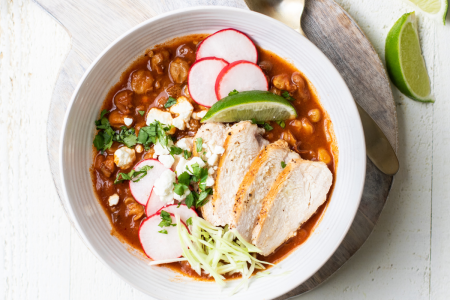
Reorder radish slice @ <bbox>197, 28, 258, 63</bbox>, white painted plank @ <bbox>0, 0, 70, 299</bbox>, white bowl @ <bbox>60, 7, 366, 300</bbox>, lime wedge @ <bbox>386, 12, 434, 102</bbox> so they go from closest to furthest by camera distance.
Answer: white bowl @ <bbox>60, 7, 366, 300</bbox> < radish slice @ <bbox>197, 28, 258, 63</bbox> < lime wedge @ <bbox>386, 12, 434, 102</bbox> < white painted plank @ <bbox>0, 0, 70, 299</bbox>

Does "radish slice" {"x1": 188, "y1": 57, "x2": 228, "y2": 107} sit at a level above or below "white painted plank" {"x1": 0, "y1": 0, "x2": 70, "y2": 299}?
above

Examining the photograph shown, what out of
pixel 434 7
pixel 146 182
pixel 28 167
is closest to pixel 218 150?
pixel 146 182

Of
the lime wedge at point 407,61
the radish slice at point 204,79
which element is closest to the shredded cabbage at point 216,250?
the radish slice at point 204,79

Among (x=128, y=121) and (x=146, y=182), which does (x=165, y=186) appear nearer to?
(x=146, y=182)

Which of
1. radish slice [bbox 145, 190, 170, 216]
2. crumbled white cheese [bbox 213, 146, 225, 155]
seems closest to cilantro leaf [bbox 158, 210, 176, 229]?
radish slice [bbox 145, 190, 170, 216]

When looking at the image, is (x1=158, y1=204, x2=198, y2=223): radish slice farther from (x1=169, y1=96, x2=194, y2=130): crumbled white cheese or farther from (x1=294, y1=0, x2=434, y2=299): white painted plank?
(x1=294, y1=0, x2=434, y2=299): white painted plank
